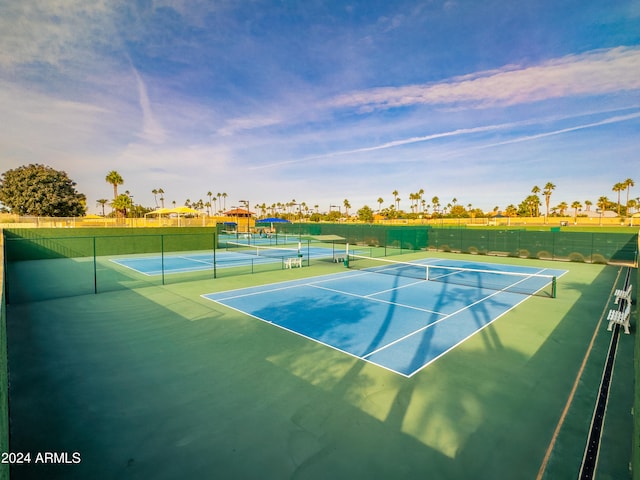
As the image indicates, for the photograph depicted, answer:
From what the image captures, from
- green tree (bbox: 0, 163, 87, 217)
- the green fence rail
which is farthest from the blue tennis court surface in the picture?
green tree (bbox: 0, 163, 87, 217)

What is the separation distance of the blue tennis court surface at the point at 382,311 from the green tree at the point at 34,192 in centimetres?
4724

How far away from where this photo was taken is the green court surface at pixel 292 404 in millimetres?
4762

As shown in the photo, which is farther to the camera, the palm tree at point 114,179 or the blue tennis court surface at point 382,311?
the palm tree at point 114,179

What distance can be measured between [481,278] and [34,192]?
5726 cm

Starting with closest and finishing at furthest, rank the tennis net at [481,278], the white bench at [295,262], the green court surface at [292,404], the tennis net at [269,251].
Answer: the green court surface at [292,404] < the tennis net at [481,278] < the white bench at [295,262] < the tennis net at [269,251]

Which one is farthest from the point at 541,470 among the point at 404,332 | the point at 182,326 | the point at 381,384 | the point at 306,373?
the point at 182,326

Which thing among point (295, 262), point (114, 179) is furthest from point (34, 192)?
point (295, 262)

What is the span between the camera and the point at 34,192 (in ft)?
153

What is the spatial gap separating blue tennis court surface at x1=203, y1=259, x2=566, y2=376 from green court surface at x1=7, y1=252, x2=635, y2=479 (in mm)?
636

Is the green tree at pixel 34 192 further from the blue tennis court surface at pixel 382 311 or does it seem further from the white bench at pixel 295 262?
the blue tennis court surface at pixel 382 311

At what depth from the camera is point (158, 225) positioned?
34250 mm

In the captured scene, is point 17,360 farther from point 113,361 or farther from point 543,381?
point 543,381

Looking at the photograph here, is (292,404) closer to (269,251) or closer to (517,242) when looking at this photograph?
(269,251)

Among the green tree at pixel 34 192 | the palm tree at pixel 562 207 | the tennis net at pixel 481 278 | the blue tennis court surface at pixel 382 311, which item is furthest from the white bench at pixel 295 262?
the palm tree at pixel 562 207
